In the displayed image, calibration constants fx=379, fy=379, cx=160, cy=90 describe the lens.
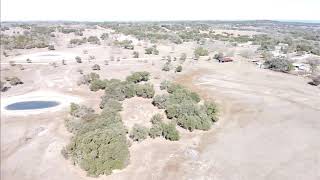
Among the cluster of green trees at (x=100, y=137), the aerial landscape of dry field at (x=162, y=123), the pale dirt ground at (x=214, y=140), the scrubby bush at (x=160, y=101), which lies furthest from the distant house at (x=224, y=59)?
the cluster of green trees at (x=100, y=137)

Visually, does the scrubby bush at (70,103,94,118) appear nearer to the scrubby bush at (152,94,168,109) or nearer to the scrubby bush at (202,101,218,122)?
the scrubby bush at (152,94,168,109)

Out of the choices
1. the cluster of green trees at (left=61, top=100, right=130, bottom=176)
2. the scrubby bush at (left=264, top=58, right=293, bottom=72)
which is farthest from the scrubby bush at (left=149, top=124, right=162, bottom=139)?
the scrubby bush at (left=264, top=58, right=293, bottom=72)

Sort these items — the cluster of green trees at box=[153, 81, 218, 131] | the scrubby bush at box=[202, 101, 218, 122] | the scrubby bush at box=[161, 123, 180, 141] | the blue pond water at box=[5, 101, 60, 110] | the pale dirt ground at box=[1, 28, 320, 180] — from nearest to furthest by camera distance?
the pale dirt ground at box=[1, 28, 320, 180] → the scrubby bush at box=[161, 123, 180, 141] → the cluster of green trees at box=[153, 81, 218, 131] → the blue pond water at box=[5, 101, 60, 110] → the scrubby bush at box=[202, 101, 218, 122]

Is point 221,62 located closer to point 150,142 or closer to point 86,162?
point 150,142

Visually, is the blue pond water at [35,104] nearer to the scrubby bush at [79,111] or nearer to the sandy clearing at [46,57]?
the scrubby bush at [79,111]

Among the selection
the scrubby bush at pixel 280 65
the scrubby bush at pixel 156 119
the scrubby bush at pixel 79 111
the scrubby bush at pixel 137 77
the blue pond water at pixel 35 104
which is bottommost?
the scrubby bush at pixel 280 65

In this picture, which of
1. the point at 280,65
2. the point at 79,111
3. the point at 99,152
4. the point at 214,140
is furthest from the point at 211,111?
the point at 280,65

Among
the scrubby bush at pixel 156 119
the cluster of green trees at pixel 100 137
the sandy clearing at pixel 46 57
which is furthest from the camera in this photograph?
the sandy clearing at pixel 46 57

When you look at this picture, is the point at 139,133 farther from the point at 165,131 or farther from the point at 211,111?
the point at 211,111
